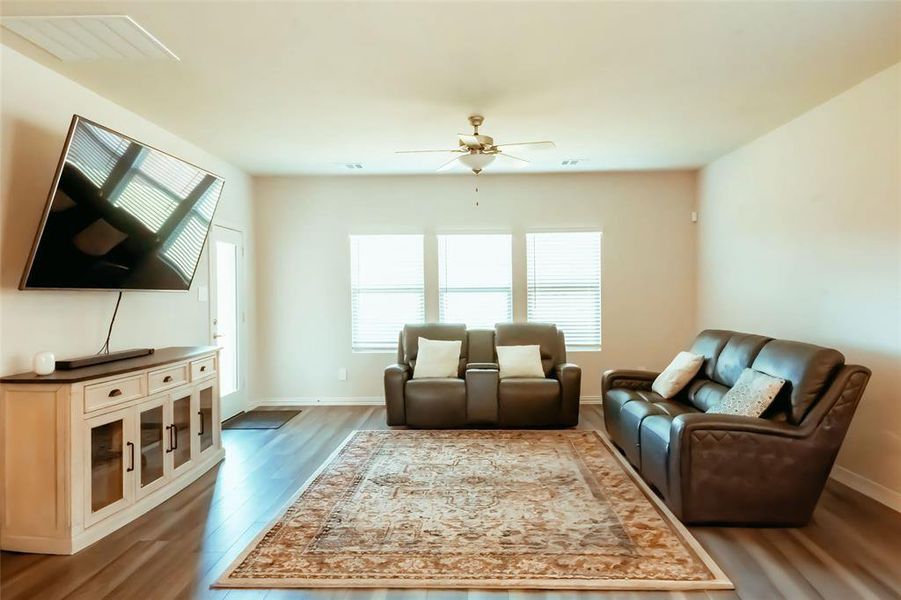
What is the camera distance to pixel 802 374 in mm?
2654

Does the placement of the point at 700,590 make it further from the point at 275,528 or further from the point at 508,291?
the point at 508,291

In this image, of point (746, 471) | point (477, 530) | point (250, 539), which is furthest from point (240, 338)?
point (746, 471)

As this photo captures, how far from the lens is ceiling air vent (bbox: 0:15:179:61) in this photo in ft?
7.35

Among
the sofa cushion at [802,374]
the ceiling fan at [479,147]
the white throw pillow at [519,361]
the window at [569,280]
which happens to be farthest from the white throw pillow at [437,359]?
the sofa cushion at [802,374]

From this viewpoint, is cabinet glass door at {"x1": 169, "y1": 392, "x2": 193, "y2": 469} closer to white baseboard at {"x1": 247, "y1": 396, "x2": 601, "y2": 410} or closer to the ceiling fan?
white baseboard at {"x1": 247, "y1": 396, "x2": 601, "y2": 410}

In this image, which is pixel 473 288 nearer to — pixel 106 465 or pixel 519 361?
pixel 519 361

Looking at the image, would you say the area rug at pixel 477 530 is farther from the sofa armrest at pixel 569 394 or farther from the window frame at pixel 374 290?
the window frame at pixel 374 290

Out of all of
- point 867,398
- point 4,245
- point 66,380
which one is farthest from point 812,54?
point 4,245

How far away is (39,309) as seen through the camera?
2668 mm

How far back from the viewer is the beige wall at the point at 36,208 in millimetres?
2506

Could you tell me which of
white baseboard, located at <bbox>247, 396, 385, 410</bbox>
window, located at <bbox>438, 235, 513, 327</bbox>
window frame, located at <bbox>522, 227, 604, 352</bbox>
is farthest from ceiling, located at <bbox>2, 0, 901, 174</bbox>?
white baseboard, located at <bbox>247, 396, 385, 410</bbox>

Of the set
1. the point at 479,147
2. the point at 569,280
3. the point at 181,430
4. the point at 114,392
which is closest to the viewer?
the point at 114,392

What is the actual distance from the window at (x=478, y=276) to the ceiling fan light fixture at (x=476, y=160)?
2037mm

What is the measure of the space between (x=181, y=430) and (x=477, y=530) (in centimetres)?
219
